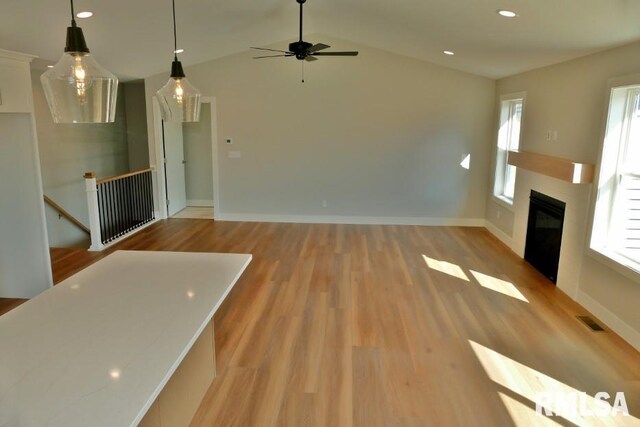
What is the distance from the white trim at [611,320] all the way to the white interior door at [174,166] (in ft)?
22.1

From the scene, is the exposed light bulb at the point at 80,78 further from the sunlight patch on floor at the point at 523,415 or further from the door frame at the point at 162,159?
the door frame at the point at 162,159

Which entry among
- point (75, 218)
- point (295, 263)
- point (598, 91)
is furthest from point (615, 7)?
point (75, 218)

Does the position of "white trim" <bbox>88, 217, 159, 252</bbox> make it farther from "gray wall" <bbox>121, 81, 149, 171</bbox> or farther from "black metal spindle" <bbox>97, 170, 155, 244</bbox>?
"gray wall" <bbox>121, 81, 149, 171</bbox>

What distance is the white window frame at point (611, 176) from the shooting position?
3855mm

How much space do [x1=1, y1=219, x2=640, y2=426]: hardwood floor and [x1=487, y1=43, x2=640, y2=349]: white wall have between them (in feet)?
0.79

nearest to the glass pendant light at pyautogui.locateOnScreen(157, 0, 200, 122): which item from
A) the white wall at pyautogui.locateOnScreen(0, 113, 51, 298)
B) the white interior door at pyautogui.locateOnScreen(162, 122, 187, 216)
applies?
the white wall at pyautogui.locateOnScreen(0, 113, 51, 298)

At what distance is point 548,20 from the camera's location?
11.3 ft

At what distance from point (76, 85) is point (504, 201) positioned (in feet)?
20.9

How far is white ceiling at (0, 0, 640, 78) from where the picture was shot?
339 centimetres

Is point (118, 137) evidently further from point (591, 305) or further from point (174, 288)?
point (591, 305)

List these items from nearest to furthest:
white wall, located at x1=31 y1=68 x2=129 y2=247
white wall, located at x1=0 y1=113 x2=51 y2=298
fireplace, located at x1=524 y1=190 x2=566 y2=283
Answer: white wall, located at x1=0 y1=113 x2=51 y2=298, fireplace, located at x1=524 y1=190 x2=566 y2=283, white wall, located at x1=31 y1=68 x2=129 y2=247

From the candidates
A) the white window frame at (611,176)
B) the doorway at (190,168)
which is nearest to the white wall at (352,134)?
the doorway at (190,168)

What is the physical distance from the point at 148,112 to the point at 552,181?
644 cm

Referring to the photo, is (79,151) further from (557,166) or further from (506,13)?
(557,166)
